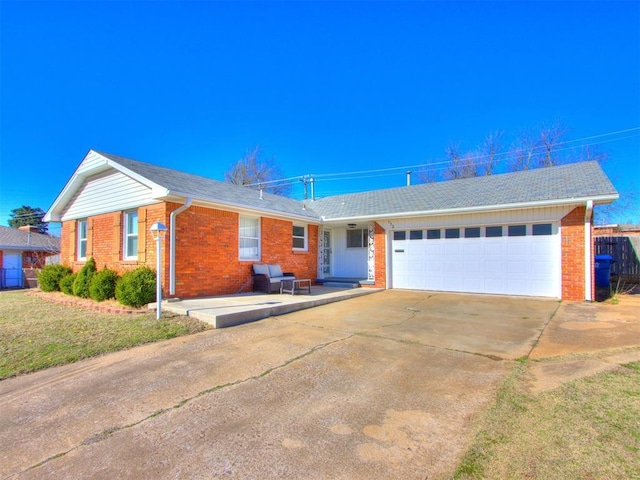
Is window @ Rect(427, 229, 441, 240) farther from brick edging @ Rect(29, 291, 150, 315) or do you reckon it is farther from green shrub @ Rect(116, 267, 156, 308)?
brick edging @ Rect(29, 291, 150, 315)

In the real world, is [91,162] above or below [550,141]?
below

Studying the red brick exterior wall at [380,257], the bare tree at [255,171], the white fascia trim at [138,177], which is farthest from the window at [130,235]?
the bare tree at [255,171]

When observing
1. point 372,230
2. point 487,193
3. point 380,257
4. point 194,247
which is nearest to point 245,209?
point 194,247

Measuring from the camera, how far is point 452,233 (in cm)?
1139

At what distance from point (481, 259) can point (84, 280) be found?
13013mm

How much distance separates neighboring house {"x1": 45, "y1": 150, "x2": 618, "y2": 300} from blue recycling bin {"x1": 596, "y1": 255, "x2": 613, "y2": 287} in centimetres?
313

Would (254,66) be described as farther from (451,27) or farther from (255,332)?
(255,332)

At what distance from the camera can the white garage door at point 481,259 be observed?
32.2ft

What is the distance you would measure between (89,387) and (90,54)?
40.0 ft

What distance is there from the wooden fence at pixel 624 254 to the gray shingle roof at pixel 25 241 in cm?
3032

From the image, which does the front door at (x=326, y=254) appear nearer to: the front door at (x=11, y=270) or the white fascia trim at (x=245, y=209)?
the white fascia trim at (x=245, y=209)

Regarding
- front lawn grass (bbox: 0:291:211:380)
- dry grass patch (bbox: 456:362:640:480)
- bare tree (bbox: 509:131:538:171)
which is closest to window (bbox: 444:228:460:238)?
dry grass patch (bbox: 456:362:640:480)

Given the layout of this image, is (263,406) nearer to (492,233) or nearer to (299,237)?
(492,233)

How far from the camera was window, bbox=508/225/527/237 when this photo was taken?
1012 centimetres
